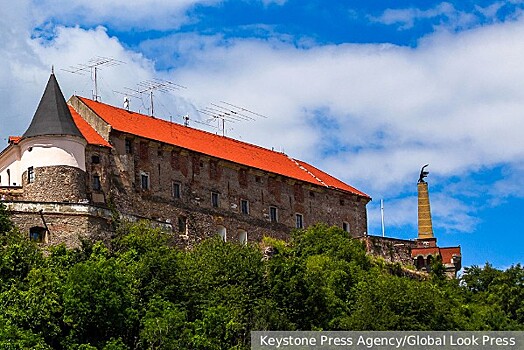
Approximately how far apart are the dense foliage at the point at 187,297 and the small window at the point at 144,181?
4.45 meters

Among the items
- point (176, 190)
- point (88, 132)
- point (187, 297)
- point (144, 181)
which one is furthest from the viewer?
point (176, 190)

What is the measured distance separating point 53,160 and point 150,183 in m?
6.64

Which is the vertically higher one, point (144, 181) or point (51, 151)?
point (51, 151)

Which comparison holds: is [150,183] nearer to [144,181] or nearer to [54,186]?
[144,181]

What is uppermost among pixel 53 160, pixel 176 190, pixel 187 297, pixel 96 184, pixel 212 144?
pixel 212 144

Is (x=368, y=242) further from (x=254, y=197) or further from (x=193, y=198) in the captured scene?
(x=193, y=198)

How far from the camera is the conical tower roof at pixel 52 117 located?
63188 millimetres

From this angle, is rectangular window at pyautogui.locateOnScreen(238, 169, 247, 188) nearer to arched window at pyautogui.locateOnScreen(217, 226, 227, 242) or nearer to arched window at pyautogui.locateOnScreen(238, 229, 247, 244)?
arched window at pyautogui.locateOnScreen(238, 229, 247, 244)

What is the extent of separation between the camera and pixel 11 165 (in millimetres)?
64500

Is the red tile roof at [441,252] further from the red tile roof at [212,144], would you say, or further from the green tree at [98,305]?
the green tree at [98,305]

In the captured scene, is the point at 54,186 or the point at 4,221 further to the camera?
the point at 54,186

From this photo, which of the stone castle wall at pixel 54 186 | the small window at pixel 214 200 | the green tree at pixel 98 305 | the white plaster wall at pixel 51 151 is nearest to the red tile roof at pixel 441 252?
the small window at pixel 214 200

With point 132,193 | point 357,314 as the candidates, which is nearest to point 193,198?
point 132,193

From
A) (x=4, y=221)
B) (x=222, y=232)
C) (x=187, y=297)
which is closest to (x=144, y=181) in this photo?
(x=222, y=232)
